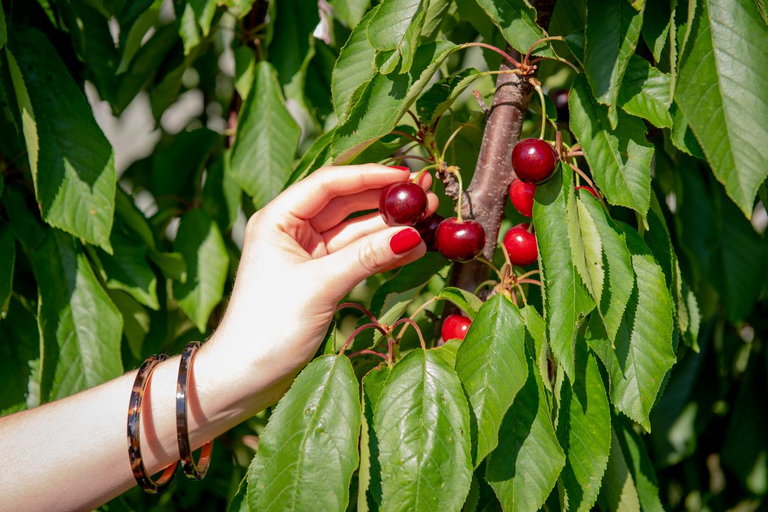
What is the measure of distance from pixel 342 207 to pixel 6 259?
0.68 metres

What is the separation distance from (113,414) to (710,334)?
5.52ft

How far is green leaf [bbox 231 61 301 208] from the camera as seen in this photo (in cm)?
159

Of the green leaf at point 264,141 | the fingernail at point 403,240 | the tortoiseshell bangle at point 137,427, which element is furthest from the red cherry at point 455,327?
the green leaf at point 264,141

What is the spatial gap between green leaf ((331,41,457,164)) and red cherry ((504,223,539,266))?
0.28 m

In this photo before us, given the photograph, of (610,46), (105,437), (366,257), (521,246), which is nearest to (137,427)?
(105,437)

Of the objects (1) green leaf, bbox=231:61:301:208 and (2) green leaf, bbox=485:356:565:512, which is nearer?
(2) green leaf, bbox=485:356:565:512

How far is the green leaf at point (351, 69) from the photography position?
1.08 metres

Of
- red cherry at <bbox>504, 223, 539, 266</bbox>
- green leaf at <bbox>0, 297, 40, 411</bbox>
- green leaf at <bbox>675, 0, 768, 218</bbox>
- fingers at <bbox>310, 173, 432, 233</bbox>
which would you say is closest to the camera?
green leaf at <bbox>675, 0, 768, 218</bbox>

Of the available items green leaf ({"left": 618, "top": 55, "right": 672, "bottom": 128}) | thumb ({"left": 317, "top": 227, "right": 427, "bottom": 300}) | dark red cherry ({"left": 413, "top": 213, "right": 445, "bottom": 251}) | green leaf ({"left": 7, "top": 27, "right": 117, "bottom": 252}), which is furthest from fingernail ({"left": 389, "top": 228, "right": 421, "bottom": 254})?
green leaf ({"left": 7, "top": 27, "right": 117, "bottom": 252})

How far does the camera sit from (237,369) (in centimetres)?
109

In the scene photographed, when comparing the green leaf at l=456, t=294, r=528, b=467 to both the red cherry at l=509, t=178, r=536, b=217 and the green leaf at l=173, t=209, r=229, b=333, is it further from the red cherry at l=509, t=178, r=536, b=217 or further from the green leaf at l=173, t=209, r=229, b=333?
the green leaf at l=173, t=209, r=229, b=333

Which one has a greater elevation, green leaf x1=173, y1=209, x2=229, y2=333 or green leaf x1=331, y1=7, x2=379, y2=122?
green leaf x1=331, y1=7, x2=379, y2=122

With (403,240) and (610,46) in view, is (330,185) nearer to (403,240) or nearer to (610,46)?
(403,240)

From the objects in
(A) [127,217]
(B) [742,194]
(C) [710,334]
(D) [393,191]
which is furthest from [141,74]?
(C) [710,334]
